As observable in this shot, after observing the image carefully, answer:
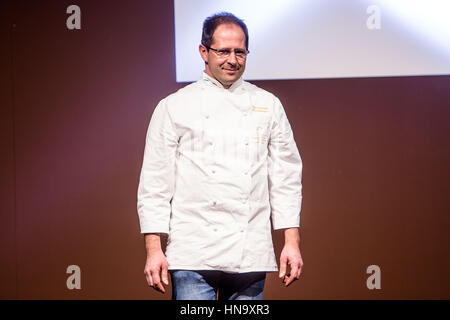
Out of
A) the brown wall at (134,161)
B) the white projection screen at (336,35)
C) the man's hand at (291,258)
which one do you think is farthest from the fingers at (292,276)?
the white projection screen at (336,35)

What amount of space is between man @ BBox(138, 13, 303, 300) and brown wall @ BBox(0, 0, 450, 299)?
0.77m

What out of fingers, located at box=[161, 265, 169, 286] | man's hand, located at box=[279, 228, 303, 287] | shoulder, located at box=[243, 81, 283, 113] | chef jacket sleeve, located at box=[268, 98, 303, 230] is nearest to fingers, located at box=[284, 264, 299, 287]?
man's hand, located at box=[279, 228, 303, 287]

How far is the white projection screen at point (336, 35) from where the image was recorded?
2.39m

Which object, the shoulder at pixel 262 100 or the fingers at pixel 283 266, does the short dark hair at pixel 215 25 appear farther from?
the fingers at pixel 283 266

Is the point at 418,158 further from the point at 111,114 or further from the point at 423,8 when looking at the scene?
the point at 111,114

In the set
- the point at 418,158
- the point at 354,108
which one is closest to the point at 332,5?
the point at 354,108

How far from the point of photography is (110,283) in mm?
2553

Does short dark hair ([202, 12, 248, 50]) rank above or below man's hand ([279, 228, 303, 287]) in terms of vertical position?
above

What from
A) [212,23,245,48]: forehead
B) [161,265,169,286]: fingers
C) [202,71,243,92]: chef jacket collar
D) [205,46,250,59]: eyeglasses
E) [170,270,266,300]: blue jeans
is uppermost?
[212,23,245,48]: forehead

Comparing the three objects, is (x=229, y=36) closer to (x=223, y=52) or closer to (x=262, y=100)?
(x=223, y=52)

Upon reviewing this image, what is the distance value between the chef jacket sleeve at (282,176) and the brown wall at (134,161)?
2.40 ft

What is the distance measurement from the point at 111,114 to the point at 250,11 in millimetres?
723

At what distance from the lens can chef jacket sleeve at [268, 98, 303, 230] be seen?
5.64 feet

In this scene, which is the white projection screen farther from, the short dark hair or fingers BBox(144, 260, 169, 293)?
fingers BBox(144, 260, 169, 293)
